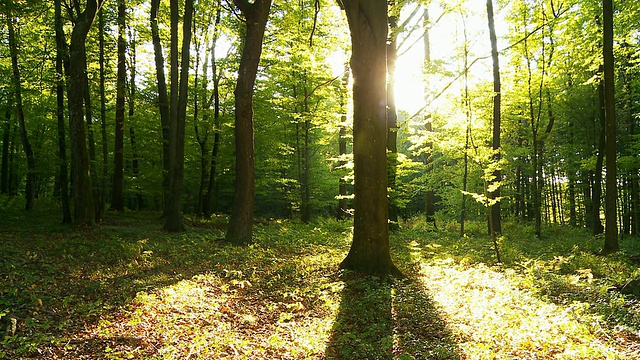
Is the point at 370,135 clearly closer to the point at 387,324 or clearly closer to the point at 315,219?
the point at 387,324

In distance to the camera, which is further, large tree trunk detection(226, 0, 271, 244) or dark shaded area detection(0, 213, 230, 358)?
large tree trunk detection(226, 0, 271, 244)

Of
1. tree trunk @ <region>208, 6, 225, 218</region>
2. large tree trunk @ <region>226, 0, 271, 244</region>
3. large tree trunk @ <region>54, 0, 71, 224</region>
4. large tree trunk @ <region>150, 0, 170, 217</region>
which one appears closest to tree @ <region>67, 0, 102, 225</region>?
large tree trunk @ <region>54, 0, 71, 224</region>

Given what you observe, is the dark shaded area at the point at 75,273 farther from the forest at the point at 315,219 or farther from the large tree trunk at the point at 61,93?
the large tree trunk at the point at 61,93

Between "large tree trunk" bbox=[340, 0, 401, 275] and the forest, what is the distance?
0.03m

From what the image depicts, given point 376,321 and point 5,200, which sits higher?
point 5,200

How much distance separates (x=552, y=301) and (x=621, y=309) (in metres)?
0.86

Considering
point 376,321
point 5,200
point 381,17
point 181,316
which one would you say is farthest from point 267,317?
point 5,200

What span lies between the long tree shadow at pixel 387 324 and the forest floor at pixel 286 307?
0.9 inches

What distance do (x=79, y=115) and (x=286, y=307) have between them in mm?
8300

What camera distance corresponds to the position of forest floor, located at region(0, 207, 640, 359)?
4070mm

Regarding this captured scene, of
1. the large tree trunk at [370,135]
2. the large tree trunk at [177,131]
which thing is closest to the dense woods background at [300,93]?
the large tree trunk at [177,131]

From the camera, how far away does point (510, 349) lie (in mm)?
4090

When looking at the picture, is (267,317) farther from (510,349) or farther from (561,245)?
(561,245)

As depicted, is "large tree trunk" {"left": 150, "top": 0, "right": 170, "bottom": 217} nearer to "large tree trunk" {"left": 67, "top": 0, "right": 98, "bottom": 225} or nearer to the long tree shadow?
"large tree trunk" {"left": 67, "top": 0, "right": 98, "bottom": 225}
